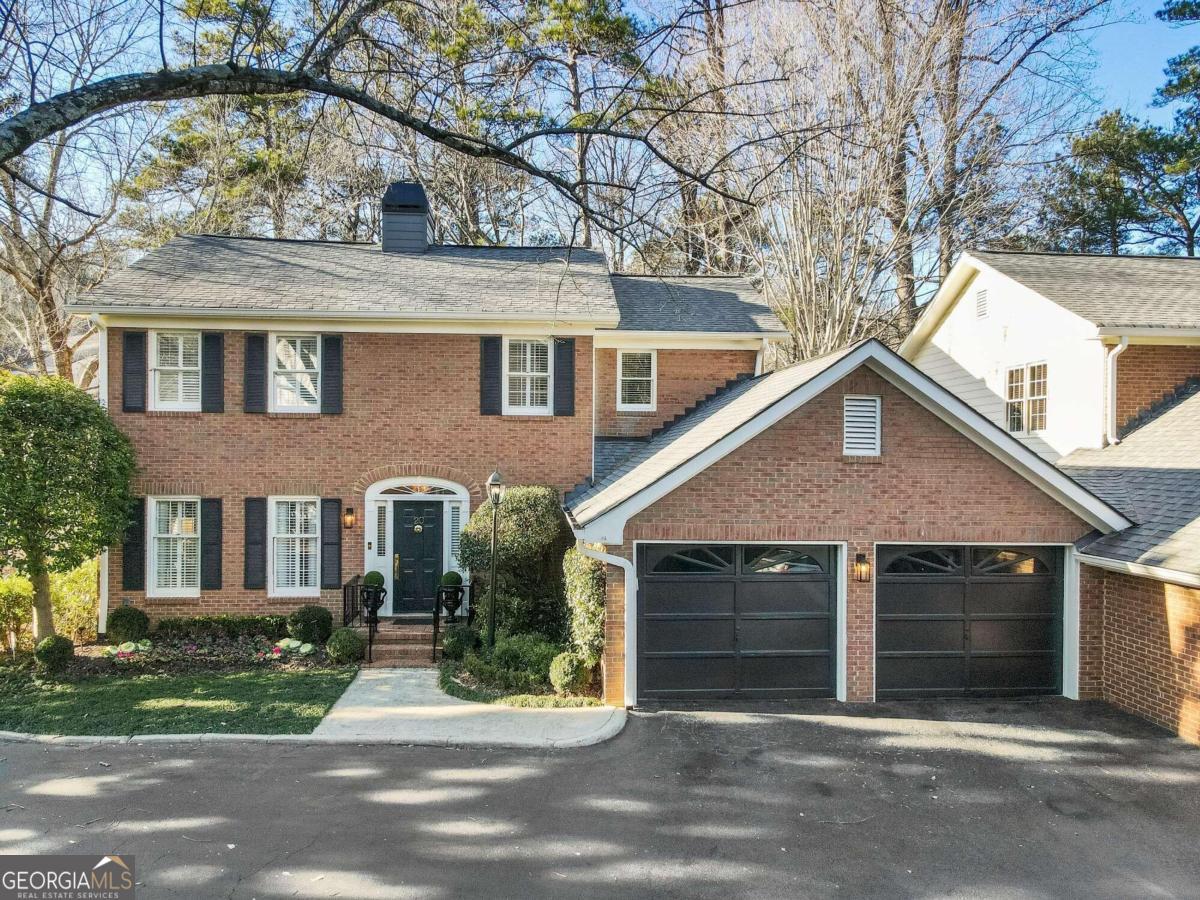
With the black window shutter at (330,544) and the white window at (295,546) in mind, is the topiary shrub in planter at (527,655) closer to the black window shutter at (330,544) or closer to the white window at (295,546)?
the black window shutter at (330,544)

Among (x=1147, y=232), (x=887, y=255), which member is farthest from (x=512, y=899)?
(x=1147, y=232)

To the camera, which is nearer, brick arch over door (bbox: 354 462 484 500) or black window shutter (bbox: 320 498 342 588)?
black window shutter (bbox: 320 498 342 588)

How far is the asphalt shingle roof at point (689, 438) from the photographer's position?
9.55 meters

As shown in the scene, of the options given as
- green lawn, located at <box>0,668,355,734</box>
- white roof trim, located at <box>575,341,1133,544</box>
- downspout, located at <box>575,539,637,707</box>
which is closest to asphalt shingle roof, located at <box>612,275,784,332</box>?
white roof trim, located at <box>575,341,1133,544</box>

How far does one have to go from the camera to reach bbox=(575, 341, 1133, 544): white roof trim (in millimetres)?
9328

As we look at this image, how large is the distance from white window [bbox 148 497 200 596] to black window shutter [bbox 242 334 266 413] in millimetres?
1927

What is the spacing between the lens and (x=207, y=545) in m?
12.7

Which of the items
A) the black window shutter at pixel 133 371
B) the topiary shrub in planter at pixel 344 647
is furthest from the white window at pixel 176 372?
the topiary shrub in planter at pixel 344 647

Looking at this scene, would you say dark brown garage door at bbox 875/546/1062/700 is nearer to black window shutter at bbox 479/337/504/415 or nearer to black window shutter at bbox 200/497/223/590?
black window shutter at bbox 479/337/504/415

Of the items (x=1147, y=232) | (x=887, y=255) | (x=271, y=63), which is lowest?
(x=271, y=63)

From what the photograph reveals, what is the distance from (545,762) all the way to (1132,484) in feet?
30.1

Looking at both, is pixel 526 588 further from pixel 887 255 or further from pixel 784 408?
pixel 887 255

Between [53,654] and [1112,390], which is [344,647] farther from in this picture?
[1112,390]

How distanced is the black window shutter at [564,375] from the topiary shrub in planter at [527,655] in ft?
14.2
